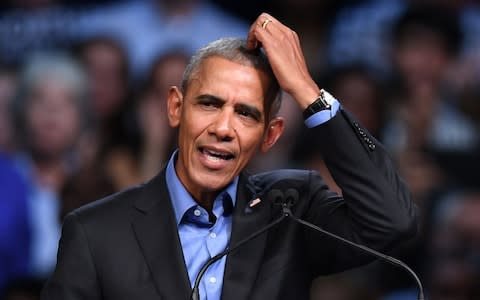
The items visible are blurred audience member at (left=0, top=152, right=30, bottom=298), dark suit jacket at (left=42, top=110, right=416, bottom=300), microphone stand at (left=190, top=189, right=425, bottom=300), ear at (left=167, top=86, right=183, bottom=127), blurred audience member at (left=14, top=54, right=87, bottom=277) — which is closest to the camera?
microphone stand at (left=190, top=189, right=425, bottom=300)

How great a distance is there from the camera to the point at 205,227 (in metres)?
2.05

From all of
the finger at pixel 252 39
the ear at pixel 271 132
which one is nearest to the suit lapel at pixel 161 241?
the ear at pixel 271 132

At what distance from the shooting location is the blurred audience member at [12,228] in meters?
4.41

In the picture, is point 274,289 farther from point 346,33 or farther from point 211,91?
point 346,33

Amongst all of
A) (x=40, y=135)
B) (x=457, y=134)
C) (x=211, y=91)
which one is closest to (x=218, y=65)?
(x=211, y=91)

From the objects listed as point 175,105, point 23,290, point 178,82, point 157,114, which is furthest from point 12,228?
point 175,105

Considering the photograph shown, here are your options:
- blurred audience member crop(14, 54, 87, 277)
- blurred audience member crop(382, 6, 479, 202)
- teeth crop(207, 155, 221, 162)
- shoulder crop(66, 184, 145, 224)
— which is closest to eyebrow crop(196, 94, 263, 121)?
teeth crop(207, 155, 221, 162)

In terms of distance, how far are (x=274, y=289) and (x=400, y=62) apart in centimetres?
254

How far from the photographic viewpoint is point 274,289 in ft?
6.51

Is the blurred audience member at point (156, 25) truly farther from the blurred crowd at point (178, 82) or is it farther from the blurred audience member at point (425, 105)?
the blurred audience member at point (425, 105)

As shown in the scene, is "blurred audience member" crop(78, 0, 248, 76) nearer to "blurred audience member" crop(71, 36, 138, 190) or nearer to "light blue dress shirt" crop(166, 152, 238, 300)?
"blurred audience member" crop(71, 36, 138, 190)

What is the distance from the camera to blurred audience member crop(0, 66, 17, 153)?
4.68m

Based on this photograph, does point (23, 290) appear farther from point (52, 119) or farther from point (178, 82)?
point (178, 82)

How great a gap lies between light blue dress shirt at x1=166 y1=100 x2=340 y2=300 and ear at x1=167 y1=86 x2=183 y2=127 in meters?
0.08
